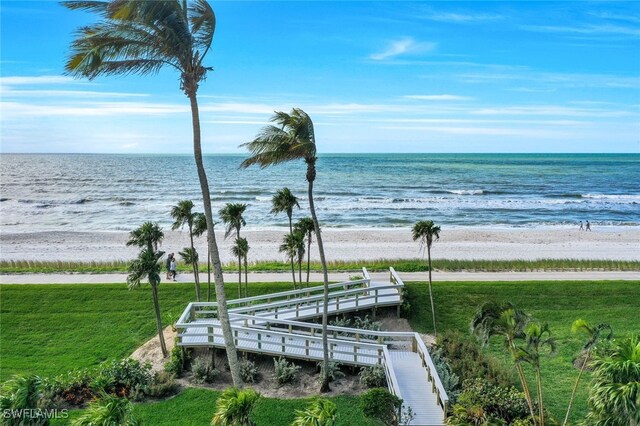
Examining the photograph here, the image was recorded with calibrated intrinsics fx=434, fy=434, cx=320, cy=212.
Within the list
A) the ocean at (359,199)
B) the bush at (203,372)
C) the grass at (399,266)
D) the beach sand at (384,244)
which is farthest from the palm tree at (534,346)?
the ocean at (359,199)

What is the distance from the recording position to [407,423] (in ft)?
37.2

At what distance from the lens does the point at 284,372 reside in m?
14.8

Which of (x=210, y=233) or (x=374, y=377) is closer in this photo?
(x=210, y=233)

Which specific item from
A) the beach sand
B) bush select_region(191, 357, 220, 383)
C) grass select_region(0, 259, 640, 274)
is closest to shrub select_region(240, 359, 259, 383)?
bush select_region(191, 357, 220, 383)

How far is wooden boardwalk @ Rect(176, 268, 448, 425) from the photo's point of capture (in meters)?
12.9

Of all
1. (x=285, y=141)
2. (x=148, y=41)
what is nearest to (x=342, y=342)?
(x=285, y=141)

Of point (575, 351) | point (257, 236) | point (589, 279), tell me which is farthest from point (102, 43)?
point (257, 236)

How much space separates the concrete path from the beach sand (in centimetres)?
722

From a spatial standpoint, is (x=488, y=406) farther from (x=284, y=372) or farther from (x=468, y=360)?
(x=284, y=372)

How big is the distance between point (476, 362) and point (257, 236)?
99.9 ft

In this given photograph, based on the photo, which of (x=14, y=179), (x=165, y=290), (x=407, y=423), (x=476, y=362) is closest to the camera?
(x=407, y=423)

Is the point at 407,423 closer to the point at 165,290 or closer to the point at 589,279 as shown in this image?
the point at 165,290

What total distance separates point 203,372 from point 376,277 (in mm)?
12178

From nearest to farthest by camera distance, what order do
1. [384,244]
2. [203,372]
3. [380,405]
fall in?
[380,405] → [203,372] → [384,244]
